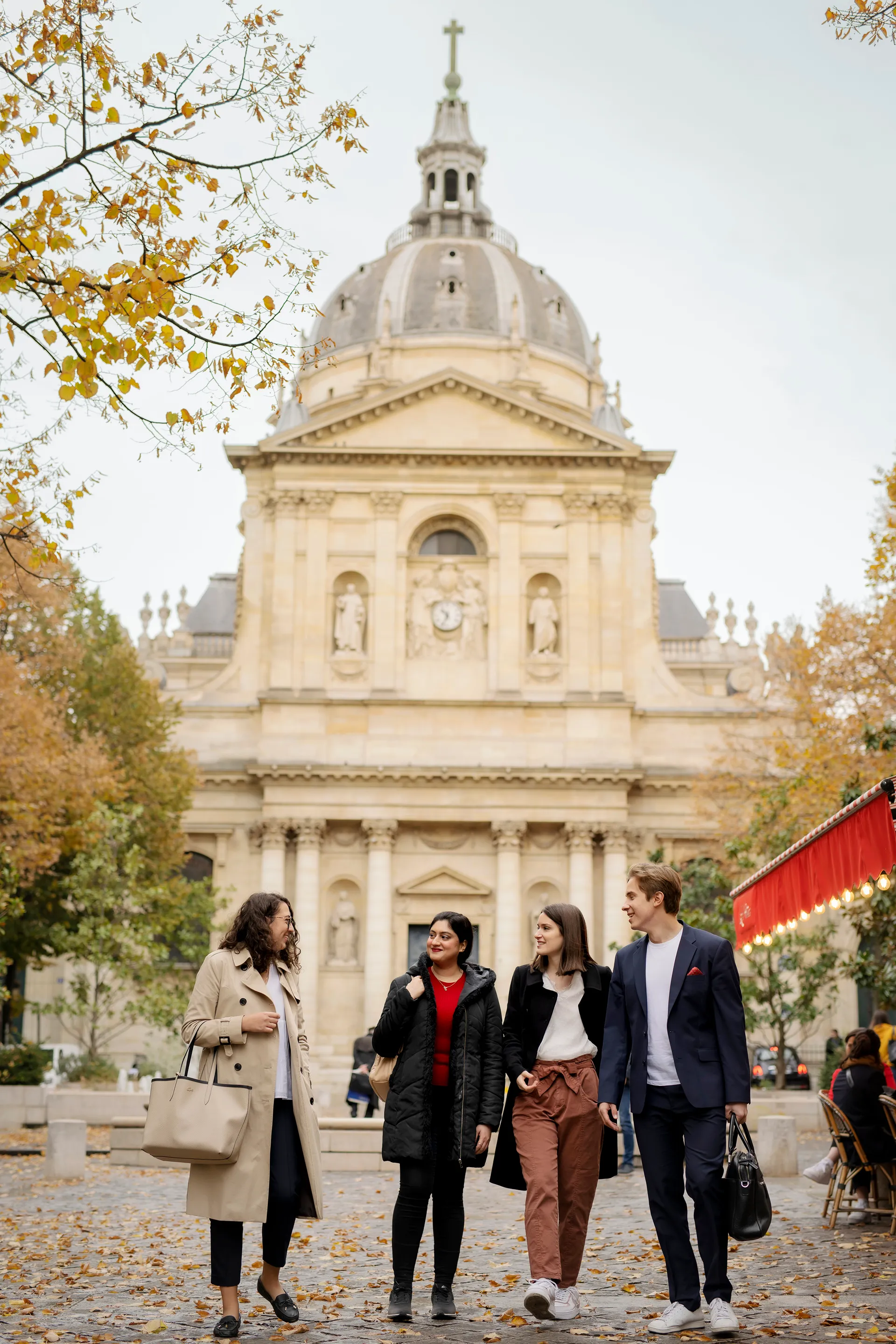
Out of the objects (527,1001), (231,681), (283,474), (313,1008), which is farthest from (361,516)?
Result: (527,1001)

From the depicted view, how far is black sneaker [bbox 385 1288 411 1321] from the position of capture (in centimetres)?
844

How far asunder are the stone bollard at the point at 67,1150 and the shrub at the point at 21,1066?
12.1 meters

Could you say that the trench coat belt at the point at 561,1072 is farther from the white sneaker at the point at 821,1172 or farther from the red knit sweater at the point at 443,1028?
the white sneaker at the point at 821,1172

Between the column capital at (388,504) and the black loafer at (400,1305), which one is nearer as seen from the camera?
the black loafer at (400,1305)

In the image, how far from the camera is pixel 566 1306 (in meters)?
8.51

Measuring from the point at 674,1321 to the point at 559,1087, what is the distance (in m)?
1.26

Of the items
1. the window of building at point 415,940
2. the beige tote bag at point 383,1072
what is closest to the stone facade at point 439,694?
the window of building at point 415,940

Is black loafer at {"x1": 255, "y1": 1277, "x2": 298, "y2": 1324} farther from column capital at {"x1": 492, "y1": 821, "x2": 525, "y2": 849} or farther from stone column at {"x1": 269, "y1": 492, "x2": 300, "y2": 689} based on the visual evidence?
stone column at {"x1": 269, "y1": 492, "x2": 300, "y2": 689}

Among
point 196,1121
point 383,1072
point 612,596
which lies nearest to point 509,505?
point 612,596

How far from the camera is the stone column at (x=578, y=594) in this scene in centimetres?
4169

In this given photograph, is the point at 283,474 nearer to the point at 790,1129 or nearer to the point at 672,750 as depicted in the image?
the point at 672,750

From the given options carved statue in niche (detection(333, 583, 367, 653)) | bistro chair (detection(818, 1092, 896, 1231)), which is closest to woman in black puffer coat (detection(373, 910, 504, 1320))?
bistro chair (detection(818, 1092, 896, 1231))

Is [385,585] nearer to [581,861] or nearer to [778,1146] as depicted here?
[581,861]

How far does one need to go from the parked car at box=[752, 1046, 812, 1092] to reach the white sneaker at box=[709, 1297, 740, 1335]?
27666 mm
